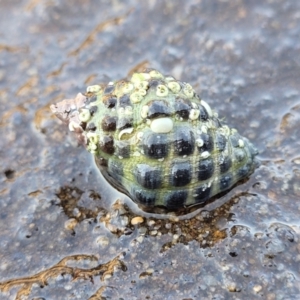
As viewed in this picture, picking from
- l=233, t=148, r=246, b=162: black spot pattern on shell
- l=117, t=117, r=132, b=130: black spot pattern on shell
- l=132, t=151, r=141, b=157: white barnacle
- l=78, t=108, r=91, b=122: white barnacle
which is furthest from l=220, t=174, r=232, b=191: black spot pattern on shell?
l=78, t=108, r=91, b=122: white barnacle

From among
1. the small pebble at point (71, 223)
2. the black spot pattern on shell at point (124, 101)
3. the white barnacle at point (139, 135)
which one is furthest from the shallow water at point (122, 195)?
the black spot pattern on shell at point (124, 101)

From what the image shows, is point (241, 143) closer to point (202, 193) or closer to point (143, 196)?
point (202, 193)

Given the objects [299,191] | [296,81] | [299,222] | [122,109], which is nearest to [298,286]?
[299,222]

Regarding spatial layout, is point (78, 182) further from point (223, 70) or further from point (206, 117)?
point (223, 70)

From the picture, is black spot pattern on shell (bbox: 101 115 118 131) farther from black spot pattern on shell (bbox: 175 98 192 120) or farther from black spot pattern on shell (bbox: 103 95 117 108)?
black spot pattern on shell (bbox: 175 98 192 120)

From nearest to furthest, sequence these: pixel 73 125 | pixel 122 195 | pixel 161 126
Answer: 1. pixel 161 126
2. pixel 73 125
3. pixel 122 195

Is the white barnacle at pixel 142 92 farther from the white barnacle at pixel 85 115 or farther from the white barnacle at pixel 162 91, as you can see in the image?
the white barnacle at pixel 85 115

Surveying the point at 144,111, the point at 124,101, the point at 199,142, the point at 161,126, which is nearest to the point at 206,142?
the point at 199,142
